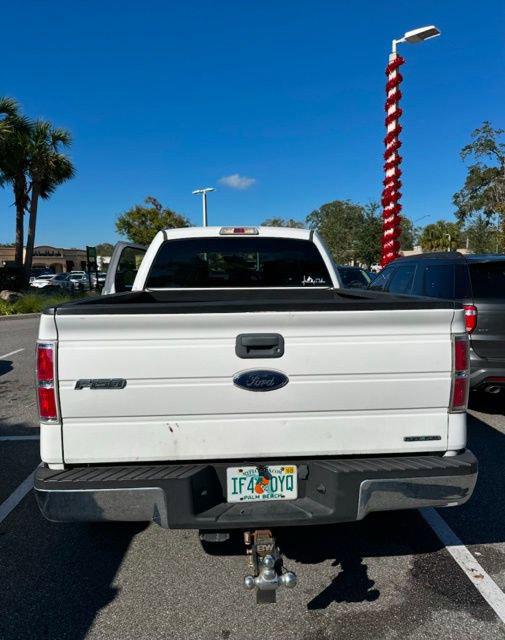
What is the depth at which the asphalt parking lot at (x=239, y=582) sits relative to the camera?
2420mm

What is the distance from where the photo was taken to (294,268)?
4461 millimetres

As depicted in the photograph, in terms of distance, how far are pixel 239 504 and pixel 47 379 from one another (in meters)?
1.08

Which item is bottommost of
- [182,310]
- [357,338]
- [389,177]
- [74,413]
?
[74,413]

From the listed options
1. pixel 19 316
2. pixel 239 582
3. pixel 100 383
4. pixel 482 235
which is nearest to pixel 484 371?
pixel 239 582

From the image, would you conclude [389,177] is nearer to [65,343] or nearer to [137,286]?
[137,286]

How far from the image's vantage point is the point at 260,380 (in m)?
2.26

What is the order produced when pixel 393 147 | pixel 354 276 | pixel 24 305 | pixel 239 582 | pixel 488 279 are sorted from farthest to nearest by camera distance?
pixel 24 305 → pixel 354 276 → pixel 393 147 → pixel 488 279 → pixel 239 582

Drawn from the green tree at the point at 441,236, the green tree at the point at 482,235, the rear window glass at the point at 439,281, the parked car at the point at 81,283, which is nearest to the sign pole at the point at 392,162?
the rear window glass at the point at 439,281

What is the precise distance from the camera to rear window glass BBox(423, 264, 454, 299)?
556cm

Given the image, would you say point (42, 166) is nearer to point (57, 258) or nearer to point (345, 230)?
point (345, 230)

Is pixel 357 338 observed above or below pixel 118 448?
above

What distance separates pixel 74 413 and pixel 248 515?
0.94m

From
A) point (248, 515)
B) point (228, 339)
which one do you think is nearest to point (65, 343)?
point (228, 339)

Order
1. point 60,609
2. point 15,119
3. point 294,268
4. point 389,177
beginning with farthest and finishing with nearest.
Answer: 1. point 15,119
2. point 389,177
3. point 294,268
4. point 60,609
